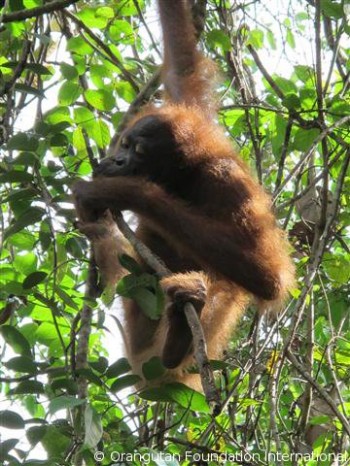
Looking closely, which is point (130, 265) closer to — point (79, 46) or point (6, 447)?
point (6, 447)

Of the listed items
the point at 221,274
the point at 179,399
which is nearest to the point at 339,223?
the point at 221,274

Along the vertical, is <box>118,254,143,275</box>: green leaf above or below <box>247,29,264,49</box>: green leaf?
below

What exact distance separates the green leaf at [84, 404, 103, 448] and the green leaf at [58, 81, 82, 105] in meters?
2.05

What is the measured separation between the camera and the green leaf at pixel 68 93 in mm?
3797

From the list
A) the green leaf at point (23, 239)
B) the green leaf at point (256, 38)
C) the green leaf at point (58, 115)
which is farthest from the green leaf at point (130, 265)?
the green leaf at point (256, 38)

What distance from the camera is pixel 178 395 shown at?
2547mm

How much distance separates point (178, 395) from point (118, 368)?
8.9 inches

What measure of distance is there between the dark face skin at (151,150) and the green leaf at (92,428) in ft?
5.79

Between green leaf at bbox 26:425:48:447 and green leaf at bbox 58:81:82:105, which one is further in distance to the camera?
green leaf at bbox 58:81:82:105

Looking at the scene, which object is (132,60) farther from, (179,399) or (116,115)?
(179,399)

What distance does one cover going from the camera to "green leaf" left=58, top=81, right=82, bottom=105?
3.80 meters

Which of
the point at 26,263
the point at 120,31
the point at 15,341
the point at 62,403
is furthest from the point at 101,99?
the point at 62,403

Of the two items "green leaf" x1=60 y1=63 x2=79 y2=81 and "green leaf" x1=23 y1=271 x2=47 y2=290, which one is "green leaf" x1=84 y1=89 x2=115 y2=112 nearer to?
"green leaf" x1=60 y1=63 x2=79 y2=81

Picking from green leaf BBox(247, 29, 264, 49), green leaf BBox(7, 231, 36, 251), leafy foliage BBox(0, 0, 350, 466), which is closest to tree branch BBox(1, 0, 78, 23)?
leafy foliage BBox(0, 0, 350, 466)
